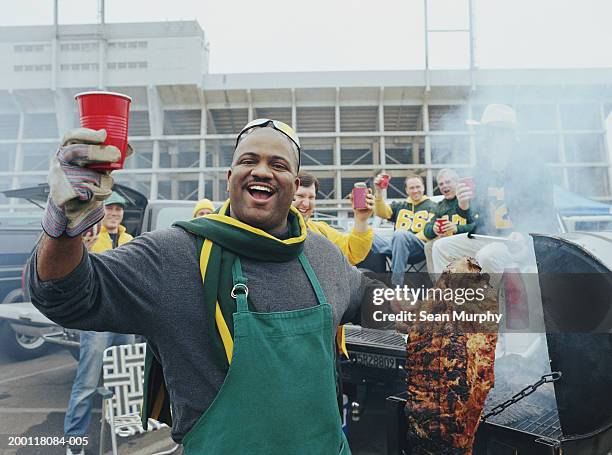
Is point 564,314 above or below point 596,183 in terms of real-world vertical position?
below

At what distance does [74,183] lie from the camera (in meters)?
0.94

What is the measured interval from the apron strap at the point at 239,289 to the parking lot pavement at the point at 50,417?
2414mm

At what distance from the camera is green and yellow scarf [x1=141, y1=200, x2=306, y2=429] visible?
119cm

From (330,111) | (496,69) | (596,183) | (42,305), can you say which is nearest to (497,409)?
(42,305)

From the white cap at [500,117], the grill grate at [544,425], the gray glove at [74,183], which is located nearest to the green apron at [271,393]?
the gray glove at [74,183]

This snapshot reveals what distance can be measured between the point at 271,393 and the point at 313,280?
39 cm

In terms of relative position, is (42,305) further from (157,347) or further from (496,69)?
(496,69)

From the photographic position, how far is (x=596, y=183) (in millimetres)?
7488

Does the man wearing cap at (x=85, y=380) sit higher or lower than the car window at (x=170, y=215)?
lower

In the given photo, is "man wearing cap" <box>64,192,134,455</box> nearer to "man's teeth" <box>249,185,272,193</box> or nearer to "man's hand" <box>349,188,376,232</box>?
"man's hand" <box>349,188,376,232</box>

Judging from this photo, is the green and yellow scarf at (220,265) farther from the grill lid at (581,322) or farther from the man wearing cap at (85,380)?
the man wearing cap at (85,380)

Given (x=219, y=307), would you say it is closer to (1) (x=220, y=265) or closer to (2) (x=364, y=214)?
(1) (x=220, y=265)

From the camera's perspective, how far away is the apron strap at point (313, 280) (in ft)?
4.49

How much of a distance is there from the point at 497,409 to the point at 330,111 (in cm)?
1541
